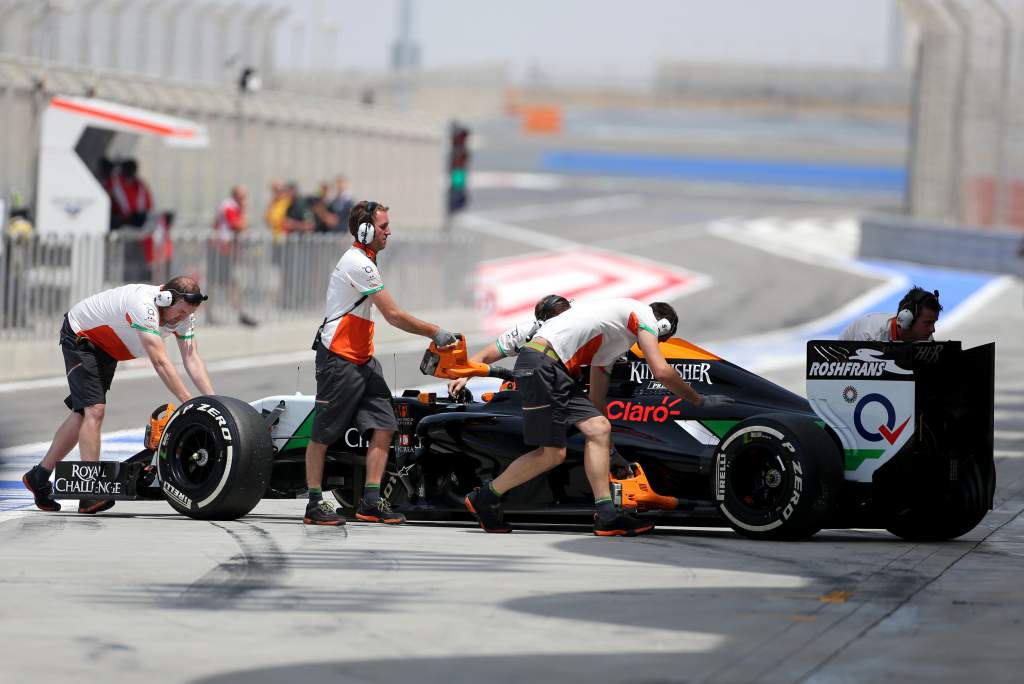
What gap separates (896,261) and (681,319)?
10160mm

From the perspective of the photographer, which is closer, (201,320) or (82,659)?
(82,659)

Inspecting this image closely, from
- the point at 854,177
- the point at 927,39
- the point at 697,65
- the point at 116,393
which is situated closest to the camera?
the point at 116,393

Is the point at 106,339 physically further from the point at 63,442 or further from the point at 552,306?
the point at 552,306

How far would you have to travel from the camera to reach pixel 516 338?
1012 cm

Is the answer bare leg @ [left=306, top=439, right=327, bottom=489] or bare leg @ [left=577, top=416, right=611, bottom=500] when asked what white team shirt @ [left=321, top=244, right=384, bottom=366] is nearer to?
bare leg @ [left=306, top=439, right=327, bottom=489]

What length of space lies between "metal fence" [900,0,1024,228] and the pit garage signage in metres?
24.5

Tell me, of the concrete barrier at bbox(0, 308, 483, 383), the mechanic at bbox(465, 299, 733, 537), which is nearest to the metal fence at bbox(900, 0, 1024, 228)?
the concrete barrier at bbox(0, 308, 483, 383)

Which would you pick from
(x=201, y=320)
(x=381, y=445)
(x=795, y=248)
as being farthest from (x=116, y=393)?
(x=795, y=248)

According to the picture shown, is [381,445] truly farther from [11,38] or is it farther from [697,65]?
[697,65]

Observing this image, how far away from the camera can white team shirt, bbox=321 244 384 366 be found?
959cm

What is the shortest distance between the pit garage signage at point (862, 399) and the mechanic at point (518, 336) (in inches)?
53.3

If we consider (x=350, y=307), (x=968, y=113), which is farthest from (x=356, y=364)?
(x=968, y=113)

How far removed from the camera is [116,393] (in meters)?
17.3

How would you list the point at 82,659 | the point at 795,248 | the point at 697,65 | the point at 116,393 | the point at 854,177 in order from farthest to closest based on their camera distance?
the point at 697,65 < the point at 854,177 < the point at 795,248 < the point at 116,393 < the point at 82,659
